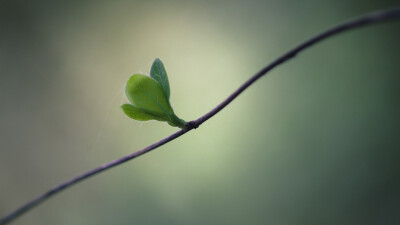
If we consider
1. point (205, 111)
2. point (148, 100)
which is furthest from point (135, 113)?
point (205, 111)

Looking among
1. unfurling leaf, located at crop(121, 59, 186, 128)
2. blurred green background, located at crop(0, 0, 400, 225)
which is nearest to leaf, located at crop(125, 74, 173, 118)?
unfurling leaf, located at crop(121, 59, 186, 128)

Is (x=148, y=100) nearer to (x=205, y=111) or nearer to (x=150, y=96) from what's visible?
(x=150, y=96)

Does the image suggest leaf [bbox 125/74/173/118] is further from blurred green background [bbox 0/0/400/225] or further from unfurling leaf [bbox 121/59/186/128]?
blurred green background [bbox 0/0/400/225]

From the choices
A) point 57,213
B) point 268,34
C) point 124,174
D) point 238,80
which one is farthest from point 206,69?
point 57,213

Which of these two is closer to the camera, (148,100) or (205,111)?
(148,100)

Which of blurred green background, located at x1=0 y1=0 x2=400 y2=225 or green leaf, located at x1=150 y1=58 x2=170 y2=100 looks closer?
green leaf, located at x1=150 y1=58 x2=170 y2=100

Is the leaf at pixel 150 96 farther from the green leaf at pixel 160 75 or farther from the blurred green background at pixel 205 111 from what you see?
the blurred green background at pixel 205 111

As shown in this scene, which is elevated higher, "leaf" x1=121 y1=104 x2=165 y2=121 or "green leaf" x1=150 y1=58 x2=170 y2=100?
"green leaf" x1=150 y1=58 x2=170 y2=100
